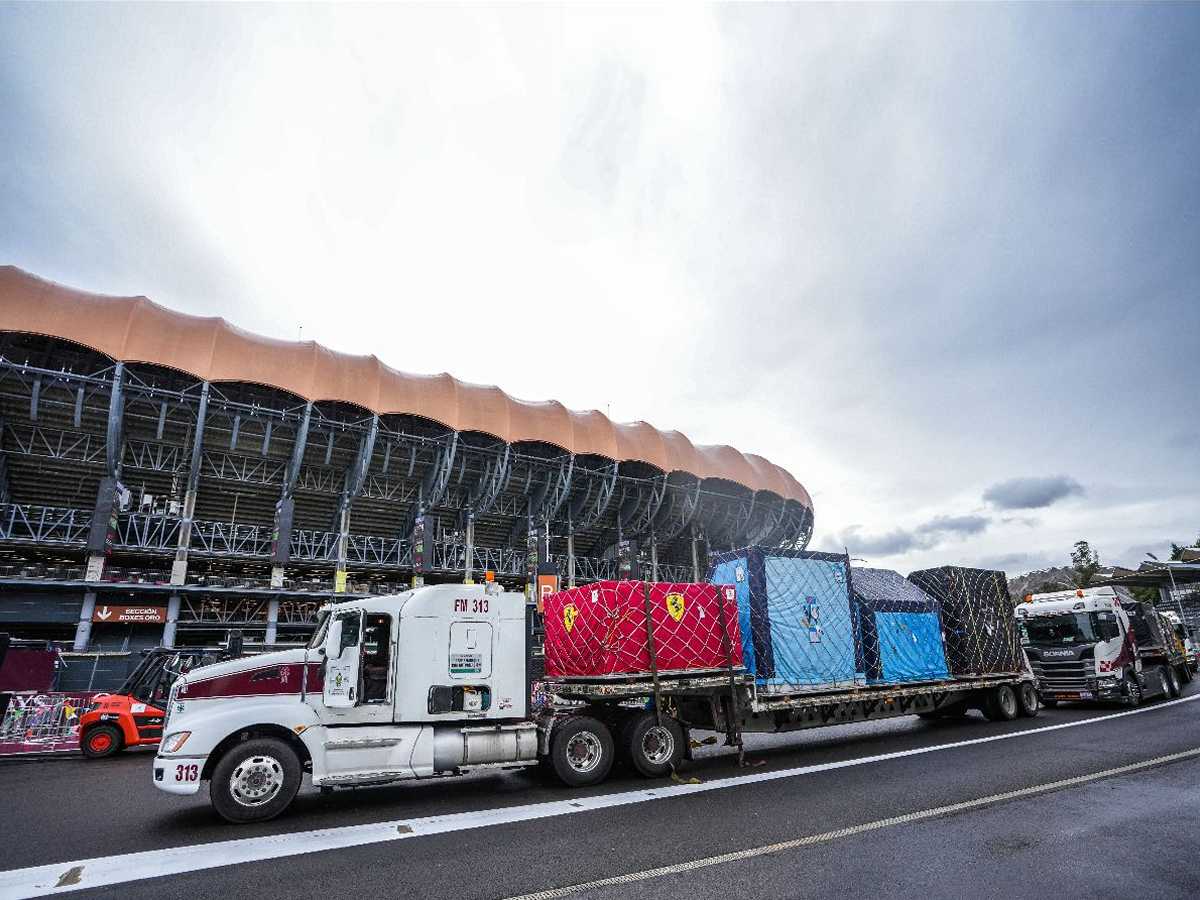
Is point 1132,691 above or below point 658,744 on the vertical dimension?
below

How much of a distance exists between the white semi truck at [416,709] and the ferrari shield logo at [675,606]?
0.95 metres

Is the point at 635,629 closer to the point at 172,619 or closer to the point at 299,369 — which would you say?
the point at 299,369

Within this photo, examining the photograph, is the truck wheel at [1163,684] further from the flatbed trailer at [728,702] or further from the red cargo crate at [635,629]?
the red cargo crate at [635,629]

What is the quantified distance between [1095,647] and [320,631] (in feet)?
62.1

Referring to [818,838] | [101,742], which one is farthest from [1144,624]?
[101,742]

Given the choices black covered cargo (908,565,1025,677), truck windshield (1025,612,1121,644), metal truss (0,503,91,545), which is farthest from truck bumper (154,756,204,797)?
metal truss (0,503,91,545)

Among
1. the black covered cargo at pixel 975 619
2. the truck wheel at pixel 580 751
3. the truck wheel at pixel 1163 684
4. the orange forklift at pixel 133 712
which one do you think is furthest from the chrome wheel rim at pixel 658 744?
the truck wheel at pixel 1163 684

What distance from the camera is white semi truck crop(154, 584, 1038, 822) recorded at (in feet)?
23.8

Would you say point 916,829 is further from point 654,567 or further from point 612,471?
point 654,567

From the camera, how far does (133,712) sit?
14469 millimetres

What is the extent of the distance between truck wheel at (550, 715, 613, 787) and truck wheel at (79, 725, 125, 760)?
12.3m

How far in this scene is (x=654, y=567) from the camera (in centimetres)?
4984

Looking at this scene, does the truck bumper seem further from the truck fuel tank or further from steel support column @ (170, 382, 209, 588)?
steel support column @ (170, 382, 209, 588)

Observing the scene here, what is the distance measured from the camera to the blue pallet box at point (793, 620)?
1073 cm
